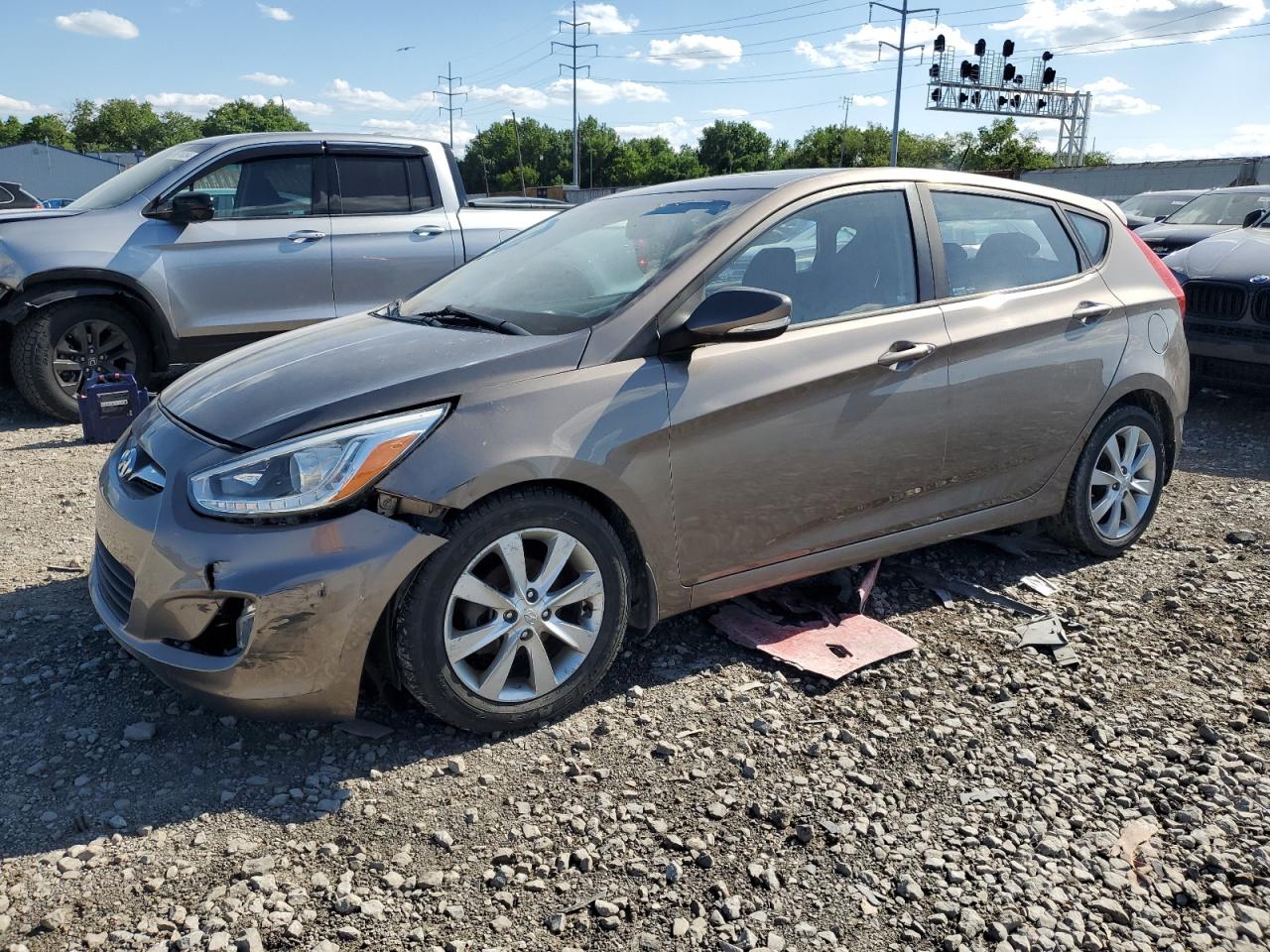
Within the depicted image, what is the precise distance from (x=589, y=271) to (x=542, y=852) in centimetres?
203

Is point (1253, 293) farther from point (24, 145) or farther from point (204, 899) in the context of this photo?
point (24, 145)

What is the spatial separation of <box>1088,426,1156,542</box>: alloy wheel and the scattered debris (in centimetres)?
119

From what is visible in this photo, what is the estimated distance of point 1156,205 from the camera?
57.4 feet

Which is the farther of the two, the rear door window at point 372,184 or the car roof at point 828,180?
the rear door window at point 372,184

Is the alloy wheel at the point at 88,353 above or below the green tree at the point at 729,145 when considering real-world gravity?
below

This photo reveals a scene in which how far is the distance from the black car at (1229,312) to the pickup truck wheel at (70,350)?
7864 mm

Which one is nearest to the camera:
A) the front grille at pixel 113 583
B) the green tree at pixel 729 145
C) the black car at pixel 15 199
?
the front grille at pixel 113 583

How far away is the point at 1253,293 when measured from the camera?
761 centimetres

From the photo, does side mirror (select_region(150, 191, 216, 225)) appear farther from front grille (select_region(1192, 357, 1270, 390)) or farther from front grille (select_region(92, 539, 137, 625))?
front grille (select_region(1192, 357, 1270, 390))

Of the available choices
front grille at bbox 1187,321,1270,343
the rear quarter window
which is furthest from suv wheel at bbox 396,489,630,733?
front grille at bbox 1187,321,1270,343

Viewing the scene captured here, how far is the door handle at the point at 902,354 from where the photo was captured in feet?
12.3

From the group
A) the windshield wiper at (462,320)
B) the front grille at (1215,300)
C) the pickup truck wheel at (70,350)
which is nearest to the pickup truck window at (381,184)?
the pickup truck wheel at (70,350)

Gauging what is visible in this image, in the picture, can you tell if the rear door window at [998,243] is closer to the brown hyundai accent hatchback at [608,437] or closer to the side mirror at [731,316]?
the brown hyundai accent hatchback at [608,437]

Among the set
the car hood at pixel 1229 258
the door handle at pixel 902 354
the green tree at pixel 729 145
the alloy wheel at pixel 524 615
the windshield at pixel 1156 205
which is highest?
the green tree at pixel 729 145
